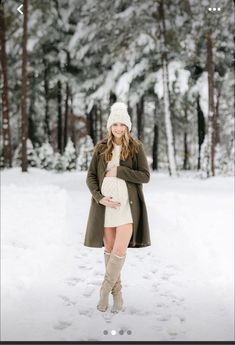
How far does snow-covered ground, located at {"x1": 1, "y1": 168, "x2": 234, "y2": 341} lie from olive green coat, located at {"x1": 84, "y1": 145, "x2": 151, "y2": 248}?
588 mm

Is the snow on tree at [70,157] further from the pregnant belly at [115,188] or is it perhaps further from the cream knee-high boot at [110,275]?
the pregnant belly at [115,188]

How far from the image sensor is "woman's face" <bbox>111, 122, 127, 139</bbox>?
2.15 m

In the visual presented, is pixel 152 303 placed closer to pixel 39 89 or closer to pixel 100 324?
pixel 100 324

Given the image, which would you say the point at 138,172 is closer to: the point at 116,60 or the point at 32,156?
the point at 32,156

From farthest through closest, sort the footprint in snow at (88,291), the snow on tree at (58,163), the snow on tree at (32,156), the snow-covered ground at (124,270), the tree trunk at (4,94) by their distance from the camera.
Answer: the snow on tree at (32,156)
the snow on tree at (58,163)
the tree trunk at (4,94)
the footprint in snow at (88,291)
the snow-covered ground at (124,270)

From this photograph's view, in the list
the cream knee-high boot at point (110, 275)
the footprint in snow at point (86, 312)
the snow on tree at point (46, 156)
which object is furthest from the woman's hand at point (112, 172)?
the snow on tree at point (46, 156)

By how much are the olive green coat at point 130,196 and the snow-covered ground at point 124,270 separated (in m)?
0.59

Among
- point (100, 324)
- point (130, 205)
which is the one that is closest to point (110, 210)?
point (130, 205)

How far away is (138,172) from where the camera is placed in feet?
7.21

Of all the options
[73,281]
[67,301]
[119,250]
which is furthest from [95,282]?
[119,250]

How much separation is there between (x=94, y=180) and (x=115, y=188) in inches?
4.7

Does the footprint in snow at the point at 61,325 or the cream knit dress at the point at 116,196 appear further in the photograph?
the footprint in snow at the point at 61,325

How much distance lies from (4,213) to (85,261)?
328 cm

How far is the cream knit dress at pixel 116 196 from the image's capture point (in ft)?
7.11
